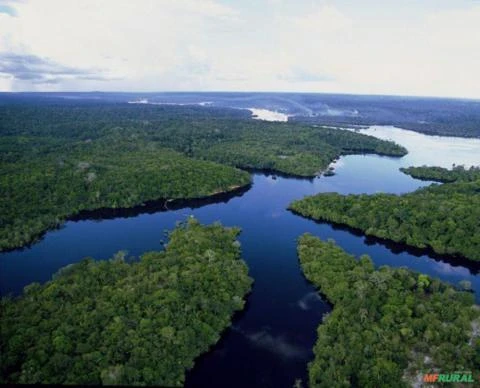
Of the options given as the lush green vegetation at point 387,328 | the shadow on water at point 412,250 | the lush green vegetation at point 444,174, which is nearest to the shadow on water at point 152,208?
the shadow on water at point 412,250

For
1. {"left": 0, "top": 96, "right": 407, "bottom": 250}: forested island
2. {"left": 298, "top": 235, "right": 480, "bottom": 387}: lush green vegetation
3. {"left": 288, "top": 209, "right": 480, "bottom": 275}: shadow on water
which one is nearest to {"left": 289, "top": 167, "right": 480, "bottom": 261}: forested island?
{"left": 288, "top": 209, "right": 480, "bottom": 275}: shadow on water

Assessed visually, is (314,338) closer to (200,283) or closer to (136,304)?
(200,283)

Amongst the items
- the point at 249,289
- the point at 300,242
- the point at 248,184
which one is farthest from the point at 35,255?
the point at 248,184

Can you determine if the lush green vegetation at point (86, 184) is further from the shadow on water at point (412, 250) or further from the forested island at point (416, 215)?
the shadow on water at point (412, 250)

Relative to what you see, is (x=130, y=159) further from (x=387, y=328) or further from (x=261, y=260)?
(x=387, y=328)

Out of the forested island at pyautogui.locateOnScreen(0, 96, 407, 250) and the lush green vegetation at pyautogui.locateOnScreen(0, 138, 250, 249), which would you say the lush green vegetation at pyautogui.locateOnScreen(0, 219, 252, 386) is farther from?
the forested island at pyautogui.locateOnScreen(0, 96, 407, 250)

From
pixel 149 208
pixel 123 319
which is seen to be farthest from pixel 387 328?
pixel 149 208

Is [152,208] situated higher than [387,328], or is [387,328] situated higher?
[387,328]
